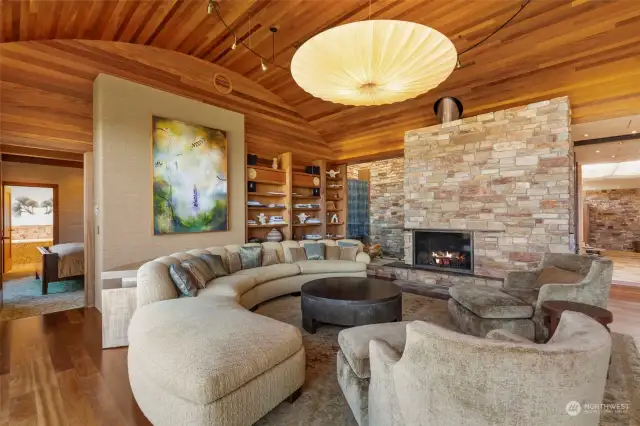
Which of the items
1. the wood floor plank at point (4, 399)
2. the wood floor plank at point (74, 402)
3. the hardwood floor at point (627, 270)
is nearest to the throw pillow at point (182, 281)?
the wood floor plank at point (74, 402)

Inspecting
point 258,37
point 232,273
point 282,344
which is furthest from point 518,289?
point 258,37

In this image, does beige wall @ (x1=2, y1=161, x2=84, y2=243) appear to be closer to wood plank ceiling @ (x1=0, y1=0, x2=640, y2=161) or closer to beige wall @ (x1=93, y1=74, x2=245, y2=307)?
beige wall @ (x1=93, y1=74, x2=245, y2=307)

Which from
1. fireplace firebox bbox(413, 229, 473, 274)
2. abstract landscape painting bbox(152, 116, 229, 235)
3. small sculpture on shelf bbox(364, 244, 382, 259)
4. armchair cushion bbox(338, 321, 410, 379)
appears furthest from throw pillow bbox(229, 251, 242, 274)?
small sculpture on shelf bbox(364, 244, 382, 259)

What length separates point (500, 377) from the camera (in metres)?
1.00

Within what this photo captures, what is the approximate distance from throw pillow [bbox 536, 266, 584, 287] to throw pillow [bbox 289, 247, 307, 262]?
3.38m

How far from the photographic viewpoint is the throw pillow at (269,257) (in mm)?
4871

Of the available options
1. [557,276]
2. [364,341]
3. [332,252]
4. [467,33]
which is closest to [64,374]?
[364,341]

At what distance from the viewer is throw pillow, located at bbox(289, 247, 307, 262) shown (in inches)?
207

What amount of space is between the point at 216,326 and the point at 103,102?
361 cm

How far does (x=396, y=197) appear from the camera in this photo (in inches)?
328

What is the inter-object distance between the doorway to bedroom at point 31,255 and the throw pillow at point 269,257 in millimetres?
2798

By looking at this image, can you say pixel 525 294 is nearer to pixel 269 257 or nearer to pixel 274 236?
pixel 269 257

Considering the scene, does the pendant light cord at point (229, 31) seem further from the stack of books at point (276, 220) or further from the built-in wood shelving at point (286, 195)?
the stack of books at point (276, 220)

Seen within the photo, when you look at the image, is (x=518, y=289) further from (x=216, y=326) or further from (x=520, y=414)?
(x=216, y=326)
